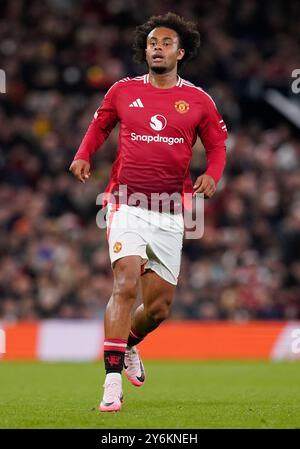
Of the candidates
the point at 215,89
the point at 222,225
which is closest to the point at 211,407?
the point at 222,225

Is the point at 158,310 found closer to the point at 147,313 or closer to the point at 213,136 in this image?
the point at 147,313

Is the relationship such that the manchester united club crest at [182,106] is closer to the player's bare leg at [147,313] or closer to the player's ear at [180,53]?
the player's ear at [180,53]

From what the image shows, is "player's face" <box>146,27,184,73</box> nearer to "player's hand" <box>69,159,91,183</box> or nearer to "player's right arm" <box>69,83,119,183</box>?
"player's right arm" <box>69,83,119,183</box>

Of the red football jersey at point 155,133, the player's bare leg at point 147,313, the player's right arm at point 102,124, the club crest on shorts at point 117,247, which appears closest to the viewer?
the club crest on shorts at point 117,247

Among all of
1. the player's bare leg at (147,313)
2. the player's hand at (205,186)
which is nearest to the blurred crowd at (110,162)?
the player's bare leg at (147,313)

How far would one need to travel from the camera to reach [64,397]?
8.62 m

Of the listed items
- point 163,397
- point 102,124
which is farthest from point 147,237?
point 163,397

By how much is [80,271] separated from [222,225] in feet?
8.15

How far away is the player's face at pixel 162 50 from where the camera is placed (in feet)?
25.9

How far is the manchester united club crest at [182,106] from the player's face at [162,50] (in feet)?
0.86

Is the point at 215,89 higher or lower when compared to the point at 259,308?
higher

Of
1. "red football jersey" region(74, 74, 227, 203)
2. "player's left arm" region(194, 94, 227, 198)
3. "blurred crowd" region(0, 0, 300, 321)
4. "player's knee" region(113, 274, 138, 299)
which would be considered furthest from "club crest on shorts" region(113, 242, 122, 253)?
"blurred crowd" region(0, 0, 300, 321)

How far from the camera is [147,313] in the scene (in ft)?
27.0
